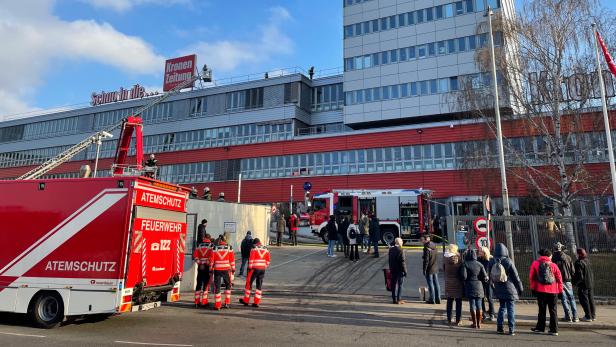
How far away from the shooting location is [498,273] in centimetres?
791

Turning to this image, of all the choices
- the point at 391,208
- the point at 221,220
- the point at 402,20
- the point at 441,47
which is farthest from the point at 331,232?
the point at 402,20

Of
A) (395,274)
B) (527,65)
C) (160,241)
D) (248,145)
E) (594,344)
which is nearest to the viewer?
(594,344)

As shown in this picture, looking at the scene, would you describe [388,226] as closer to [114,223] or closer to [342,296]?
[342,296]

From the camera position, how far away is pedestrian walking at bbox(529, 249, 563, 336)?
7.83m

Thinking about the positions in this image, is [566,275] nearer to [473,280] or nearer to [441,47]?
[473,280]

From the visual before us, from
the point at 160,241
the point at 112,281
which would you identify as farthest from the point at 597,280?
the point at 112,281

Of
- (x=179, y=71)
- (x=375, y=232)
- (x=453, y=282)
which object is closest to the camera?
(x=453, y=282)

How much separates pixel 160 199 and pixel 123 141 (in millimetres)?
8262

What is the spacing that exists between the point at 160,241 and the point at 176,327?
1.80m

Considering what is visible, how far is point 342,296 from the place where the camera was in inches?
464

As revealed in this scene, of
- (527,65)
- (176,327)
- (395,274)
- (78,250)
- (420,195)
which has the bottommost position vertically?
(176,327)

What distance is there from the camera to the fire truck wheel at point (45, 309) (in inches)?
311

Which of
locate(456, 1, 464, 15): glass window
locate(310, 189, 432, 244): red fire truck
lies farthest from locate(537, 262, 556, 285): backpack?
locate(456, 1, 464, 15): glass window

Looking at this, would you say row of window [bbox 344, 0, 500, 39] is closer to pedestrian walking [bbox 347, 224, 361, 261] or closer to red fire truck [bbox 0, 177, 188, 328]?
pedestrian walking [bbox 347, 224, 361, 261]
